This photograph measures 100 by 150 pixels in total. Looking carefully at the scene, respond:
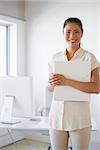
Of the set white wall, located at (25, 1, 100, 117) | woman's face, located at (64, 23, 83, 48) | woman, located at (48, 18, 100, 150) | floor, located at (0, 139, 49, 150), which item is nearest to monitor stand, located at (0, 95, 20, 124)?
woman, located at (48, 18, 100, 150)

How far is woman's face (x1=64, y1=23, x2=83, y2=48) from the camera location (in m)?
1.60

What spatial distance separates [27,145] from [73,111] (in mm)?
2662

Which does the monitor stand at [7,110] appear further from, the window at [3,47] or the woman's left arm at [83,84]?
the window at [3,47]

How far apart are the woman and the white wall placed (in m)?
2.31

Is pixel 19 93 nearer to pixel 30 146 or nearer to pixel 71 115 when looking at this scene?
pixel 71 115

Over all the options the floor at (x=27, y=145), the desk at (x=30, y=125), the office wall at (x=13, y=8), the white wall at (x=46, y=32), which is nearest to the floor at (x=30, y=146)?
the floor at (x=27, y=145)

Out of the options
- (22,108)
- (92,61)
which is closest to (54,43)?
(22,108)

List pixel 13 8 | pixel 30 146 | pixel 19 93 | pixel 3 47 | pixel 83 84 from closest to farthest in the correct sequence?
pixel 83 84 → pixel 19 93 → pixel 30 146 → pixel 13 8 → pixel 3 47

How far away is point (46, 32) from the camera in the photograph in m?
4.21

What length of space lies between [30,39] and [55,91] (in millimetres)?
2869

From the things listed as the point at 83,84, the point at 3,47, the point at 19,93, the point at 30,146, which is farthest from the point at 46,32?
the point at 83,84

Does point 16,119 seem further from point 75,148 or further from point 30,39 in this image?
point 30,39

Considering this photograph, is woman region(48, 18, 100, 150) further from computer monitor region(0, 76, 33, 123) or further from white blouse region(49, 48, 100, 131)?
computer monitor region(0, 76, 33, 123)

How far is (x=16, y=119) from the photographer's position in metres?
2.70
